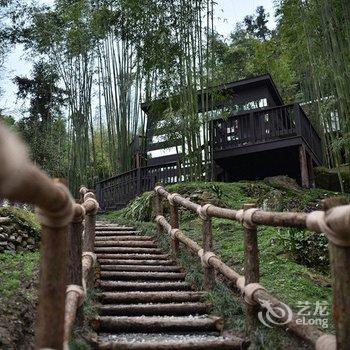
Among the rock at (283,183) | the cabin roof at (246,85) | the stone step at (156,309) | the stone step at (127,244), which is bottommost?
the stone step at (156,309)

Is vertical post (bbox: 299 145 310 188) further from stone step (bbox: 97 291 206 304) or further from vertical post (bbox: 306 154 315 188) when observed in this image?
stone step (bbox: 97 291 206 304)

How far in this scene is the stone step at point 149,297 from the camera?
4.02 meters

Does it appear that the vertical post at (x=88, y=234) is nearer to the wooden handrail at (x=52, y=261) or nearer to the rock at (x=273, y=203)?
the wooden handrail at (x=52, y=261)

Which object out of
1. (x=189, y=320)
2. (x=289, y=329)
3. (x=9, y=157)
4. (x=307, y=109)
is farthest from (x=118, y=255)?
(x=307, y=109)

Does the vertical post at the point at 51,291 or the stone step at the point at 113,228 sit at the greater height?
the stone step at the point at 113,228

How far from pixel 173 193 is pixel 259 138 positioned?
5258 mm

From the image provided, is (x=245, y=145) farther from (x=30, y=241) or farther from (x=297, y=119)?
(x=30, y=241)

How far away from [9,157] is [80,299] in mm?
1931

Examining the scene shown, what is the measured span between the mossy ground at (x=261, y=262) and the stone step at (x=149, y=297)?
0.74 ft

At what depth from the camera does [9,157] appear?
1081 millimetres

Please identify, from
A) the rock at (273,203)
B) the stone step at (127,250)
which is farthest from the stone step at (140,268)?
the rock at (273,203)

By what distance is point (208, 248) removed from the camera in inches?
166
